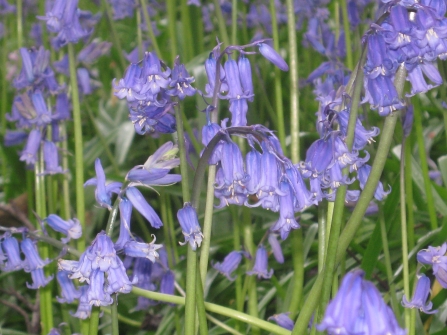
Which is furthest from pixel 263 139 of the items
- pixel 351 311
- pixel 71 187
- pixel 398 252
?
pixel 71 187

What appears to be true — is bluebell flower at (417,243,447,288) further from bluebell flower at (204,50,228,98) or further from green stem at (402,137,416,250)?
bluebell flower at (204,50,228,98)

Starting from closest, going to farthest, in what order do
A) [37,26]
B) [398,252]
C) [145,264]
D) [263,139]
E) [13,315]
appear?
[263,139]
[145,264]
[398,252]
[13,315]
[37,26]

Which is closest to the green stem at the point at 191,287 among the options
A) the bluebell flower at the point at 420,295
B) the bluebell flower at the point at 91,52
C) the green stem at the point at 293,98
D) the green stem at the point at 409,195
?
the bluebell flower at the point at 420,295

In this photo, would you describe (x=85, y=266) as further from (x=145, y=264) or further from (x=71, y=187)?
(x=71, y=187)

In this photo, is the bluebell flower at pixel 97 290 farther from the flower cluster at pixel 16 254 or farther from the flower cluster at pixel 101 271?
the flower cluster at pixel 16 254

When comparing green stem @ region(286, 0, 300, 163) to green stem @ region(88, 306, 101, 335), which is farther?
green stem @ region(286, 0, 300, 163)

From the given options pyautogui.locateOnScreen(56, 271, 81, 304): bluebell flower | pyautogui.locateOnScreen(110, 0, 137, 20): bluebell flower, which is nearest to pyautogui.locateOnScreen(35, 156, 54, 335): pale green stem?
pyautogui.locateOnScreen(56, 271, 81, 304): bluebell flower

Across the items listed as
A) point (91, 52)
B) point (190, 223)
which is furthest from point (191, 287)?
point (91, 52)
